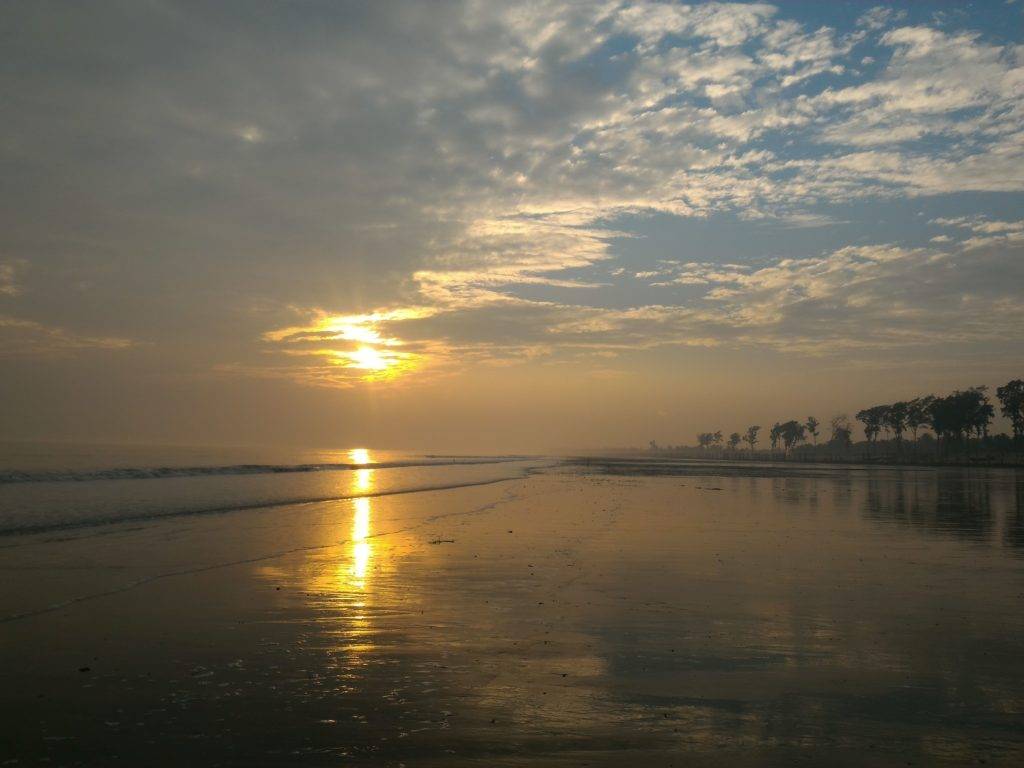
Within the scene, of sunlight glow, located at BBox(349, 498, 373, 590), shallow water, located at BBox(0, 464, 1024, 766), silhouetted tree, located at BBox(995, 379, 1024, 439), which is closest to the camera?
shallow water, located at BBox(0, 464, 1024, 766)

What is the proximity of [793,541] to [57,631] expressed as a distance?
19802 millimetres

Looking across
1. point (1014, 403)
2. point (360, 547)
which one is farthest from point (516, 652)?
point (1014, 403)

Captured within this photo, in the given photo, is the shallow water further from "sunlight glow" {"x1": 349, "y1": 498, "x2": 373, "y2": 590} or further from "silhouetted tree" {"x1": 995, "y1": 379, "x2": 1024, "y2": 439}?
"silhouetted tree" {"x1": 995, "y1": 379, "x2": 1024, "y2": 439}

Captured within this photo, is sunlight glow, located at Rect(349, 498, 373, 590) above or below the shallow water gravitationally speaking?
below

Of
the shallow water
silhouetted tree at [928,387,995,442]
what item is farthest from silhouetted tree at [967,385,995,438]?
the shallow water

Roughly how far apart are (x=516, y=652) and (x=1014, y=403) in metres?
181

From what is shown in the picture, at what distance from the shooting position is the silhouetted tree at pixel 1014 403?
15462 cm

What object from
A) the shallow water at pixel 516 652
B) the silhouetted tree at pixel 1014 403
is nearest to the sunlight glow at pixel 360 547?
the shallow water at pixel 516 652

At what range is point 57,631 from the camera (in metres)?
11.7

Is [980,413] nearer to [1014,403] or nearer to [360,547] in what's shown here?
[1014,403]

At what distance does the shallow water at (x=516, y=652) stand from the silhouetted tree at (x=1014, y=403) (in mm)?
161690

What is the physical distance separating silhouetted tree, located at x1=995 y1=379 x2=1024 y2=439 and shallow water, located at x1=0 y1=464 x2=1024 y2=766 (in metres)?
162

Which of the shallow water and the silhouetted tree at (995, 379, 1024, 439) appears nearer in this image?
the shallow water

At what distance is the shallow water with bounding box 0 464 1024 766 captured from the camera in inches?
284
